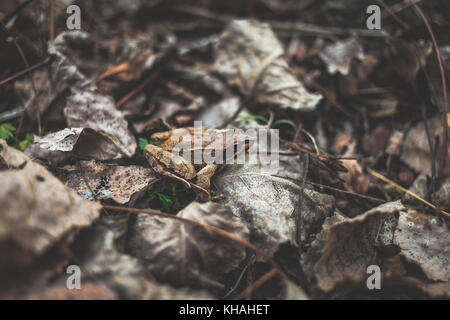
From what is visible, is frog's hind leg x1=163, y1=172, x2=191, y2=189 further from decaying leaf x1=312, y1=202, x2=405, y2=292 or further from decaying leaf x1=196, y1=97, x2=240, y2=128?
decaying leaf x1=312, y1=202, x2=405, y2=292

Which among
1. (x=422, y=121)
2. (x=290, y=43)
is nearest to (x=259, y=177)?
(x=422, y=121)

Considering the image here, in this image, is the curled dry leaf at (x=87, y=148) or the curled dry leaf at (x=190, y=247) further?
the curled dry leaf at (x=87, y=148)

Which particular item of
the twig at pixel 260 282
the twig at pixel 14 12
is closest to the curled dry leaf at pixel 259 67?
the twig at pixel 260 282

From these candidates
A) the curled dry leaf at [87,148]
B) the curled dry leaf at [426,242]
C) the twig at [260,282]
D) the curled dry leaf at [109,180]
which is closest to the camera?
the twig at [260,282]

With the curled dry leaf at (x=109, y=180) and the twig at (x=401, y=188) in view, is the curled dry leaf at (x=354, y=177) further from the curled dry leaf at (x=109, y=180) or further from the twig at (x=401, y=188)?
the curled dry leaf at (x=109, y=180)

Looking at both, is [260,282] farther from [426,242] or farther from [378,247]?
[426,242]
